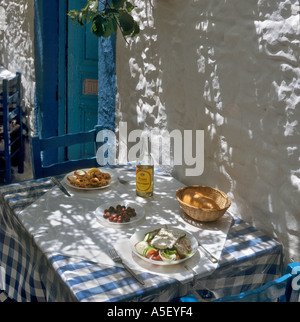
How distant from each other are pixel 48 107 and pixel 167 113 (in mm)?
2349

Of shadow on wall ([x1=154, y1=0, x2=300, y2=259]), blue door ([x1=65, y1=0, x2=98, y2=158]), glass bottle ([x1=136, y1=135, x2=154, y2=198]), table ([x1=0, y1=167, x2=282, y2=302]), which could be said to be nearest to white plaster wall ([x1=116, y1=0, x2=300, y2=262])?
shadow on wall ([x1=154, y1=0, x2=300, y2=259])

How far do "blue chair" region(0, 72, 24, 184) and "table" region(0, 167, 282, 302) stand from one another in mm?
2493

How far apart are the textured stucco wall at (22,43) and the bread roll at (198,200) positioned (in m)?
3.41

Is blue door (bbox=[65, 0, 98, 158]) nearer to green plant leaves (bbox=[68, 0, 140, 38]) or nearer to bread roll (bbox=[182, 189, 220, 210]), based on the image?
green plant leaves (bbox=[68, 0, 140, 38])

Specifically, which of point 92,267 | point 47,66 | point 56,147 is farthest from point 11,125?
point 92,267

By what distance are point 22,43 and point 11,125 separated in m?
1.05

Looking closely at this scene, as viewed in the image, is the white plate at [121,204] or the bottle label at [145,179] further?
the bottle label at [145,179]

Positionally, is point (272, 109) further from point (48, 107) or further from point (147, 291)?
point (48, 107)

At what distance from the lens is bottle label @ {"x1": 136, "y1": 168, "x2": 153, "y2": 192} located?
264 cm

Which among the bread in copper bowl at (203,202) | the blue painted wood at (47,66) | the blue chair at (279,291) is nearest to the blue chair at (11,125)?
the blue painted wood at (47,66)

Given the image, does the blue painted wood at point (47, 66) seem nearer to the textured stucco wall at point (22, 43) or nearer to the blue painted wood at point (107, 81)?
the textured stucco wall at point (22, 43)

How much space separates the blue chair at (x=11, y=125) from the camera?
198 inches

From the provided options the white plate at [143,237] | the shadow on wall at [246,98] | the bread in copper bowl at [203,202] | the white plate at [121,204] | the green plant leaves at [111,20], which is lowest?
the white plate at [143,237]
